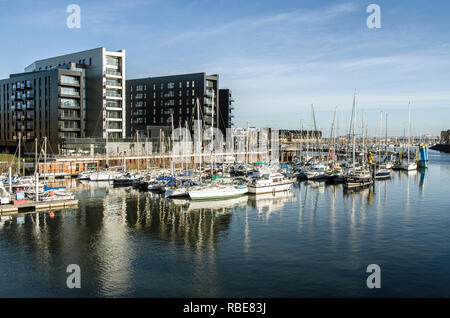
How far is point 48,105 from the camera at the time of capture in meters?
97.0

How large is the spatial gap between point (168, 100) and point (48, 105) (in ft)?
132

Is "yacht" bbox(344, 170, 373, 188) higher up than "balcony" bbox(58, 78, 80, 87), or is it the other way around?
"balcony" bbox(58, 78, 80, 87)

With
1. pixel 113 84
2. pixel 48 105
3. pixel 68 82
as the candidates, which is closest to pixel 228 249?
pixel 68 82

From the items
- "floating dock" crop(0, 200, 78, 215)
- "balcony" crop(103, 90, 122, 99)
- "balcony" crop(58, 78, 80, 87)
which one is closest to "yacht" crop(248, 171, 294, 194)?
"floating dock" crop(0, 200, 78, 215)

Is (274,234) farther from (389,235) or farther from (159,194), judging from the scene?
(159,194)

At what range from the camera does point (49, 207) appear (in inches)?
→ 1886

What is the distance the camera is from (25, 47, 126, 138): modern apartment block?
101m

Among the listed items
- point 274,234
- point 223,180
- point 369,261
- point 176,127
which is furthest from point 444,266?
point 176,127

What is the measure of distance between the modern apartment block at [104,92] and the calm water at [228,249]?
51217 mm

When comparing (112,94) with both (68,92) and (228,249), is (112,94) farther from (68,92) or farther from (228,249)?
(228,249)

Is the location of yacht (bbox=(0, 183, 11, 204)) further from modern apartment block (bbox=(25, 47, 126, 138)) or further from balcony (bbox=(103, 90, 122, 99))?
balcony (bbox=(103, 90, 122, 99))

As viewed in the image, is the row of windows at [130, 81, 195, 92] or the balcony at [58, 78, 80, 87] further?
the row of windows at [130, 81, 195, 92]

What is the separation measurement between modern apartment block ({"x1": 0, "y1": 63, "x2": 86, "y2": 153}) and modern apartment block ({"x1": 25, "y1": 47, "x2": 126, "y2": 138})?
199cm
